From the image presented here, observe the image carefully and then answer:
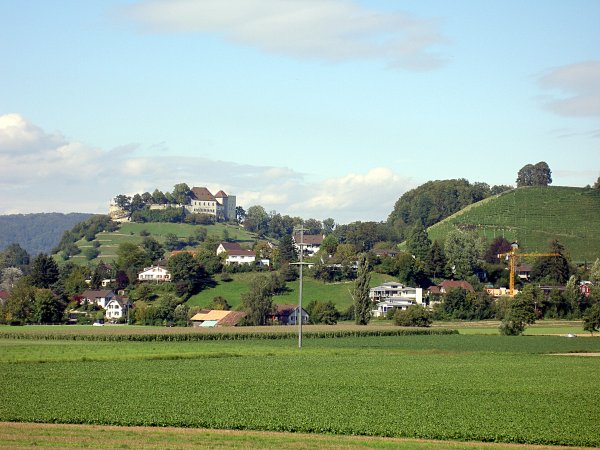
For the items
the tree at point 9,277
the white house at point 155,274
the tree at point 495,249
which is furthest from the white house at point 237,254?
the tree at point 495,249

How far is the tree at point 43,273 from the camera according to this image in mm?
149375

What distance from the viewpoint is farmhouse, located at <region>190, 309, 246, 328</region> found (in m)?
117

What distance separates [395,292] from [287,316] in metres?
31.6

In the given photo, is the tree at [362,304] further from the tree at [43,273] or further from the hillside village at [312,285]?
the tree at [43,273]

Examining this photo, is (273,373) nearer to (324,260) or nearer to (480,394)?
(480,394)

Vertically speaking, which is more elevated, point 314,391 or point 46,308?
point 46,308

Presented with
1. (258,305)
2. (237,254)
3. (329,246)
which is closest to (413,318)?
(258,305)

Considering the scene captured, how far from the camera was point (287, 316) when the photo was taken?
12650 centimetres

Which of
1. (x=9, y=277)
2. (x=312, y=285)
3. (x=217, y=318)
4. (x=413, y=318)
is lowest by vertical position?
(x=217, y=318)

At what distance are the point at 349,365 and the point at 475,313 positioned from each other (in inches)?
3087

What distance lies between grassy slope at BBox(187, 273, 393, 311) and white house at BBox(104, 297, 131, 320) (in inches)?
387

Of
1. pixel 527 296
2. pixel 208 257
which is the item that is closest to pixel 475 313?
pixel 527 296

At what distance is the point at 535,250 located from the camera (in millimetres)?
183375

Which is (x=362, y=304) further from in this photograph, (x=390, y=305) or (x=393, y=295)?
(x=393, y=295)
